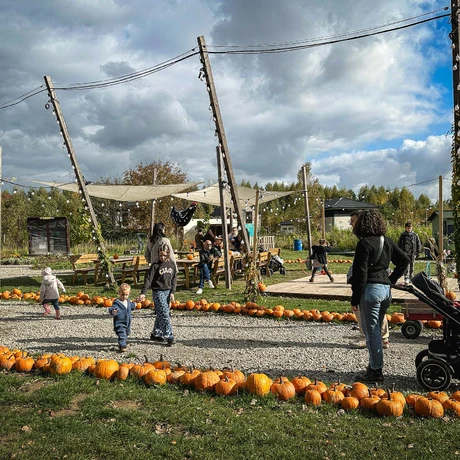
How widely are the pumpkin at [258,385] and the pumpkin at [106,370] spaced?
1397mm

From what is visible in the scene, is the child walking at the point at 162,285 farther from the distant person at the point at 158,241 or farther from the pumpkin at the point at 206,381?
the pumpkin at the point at 206,381

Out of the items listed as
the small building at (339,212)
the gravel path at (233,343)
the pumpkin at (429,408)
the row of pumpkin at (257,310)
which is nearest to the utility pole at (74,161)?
the row of pumpkin at (257,310)

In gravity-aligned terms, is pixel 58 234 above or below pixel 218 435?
above

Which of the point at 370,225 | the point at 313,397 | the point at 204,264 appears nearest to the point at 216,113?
the point at 204,264

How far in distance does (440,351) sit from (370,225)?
4.29 feet

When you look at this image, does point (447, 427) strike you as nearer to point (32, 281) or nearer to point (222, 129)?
point (222, 129)

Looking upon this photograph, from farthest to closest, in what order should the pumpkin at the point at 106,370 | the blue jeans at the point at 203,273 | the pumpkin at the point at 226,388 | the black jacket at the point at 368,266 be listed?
the blue jeans at the point at 203,273
the pumpkin at the point at 106,370
the black jacket at the point at 368,266
the pumpkin at the point at 226,388

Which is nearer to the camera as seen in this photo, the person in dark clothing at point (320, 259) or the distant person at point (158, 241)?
the distant person at point (158, 241)

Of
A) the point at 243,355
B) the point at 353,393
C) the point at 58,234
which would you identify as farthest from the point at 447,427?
the point at 58,234

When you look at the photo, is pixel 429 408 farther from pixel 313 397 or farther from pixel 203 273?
pixel 203 273

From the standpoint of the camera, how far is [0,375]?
4.94 metres

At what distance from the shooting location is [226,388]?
14.0 feet

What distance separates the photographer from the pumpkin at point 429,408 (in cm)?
370

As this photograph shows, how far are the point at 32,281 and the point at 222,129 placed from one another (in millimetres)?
7899
